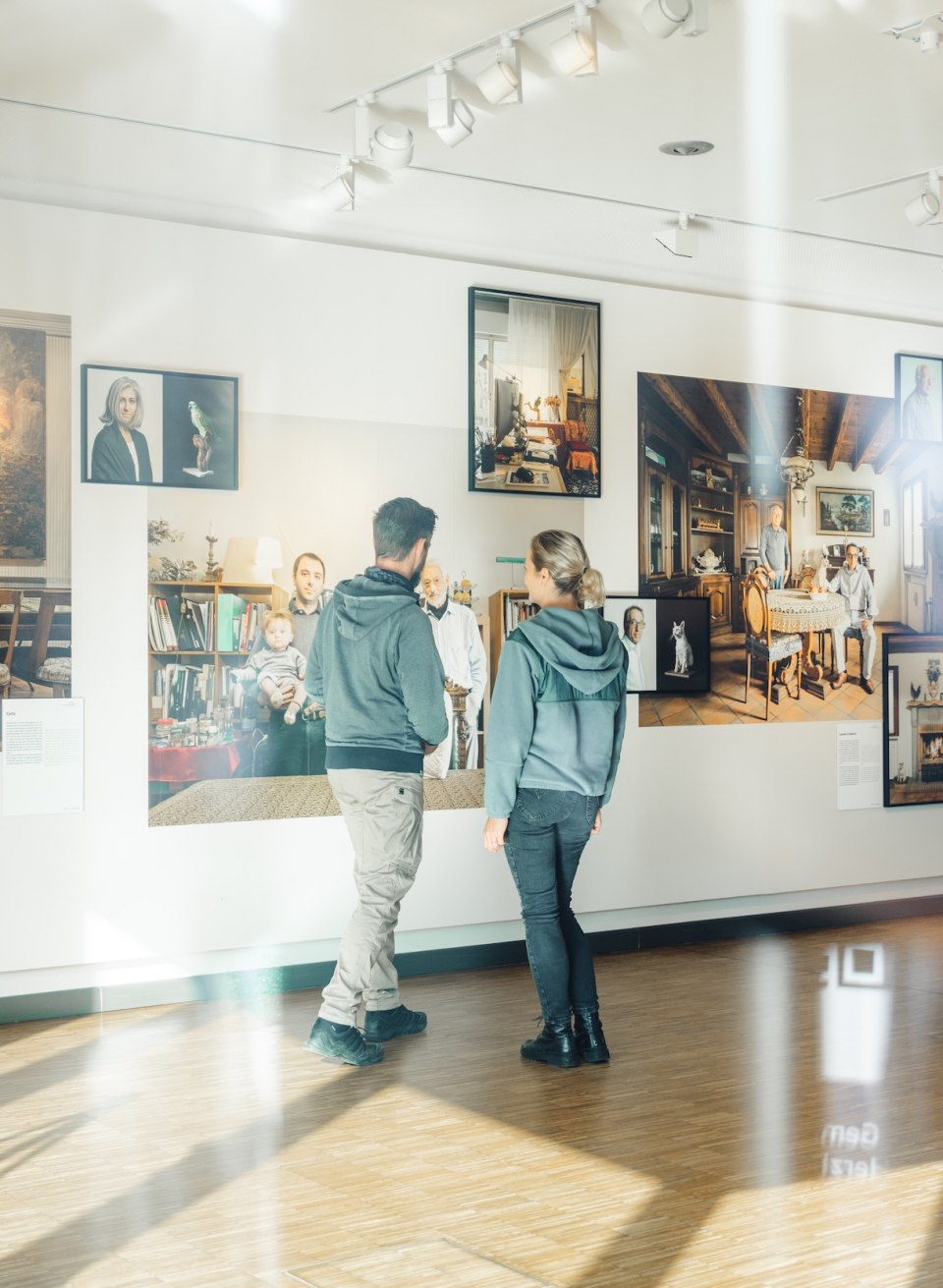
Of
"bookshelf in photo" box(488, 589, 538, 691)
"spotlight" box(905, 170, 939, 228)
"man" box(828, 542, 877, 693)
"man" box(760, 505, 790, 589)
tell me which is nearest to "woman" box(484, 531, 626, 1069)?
"bookshelf in photo" box(488, 589, 538, 691)

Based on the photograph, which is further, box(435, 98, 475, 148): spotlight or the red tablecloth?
the red tablecloth

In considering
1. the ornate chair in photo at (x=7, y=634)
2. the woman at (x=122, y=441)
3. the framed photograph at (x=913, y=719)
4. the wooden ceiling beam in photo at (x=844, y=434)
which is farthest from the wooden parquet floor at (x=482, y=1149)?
the wooden ceiling beam in photo at (x=844, y=434)

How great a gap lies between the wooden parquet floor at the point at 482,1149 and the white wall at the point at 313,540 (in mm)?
457

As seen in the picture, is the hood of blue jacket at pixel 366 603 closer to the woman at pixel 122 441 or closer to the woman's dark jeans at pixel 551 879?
the woman's dark jeans at pixel 551 879

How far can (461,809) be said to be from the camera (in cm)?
636

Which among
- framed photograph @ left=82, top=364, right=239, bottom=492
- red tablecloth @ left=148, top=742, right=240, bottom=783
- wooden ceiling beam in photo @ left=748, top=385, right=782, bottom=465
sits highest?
wooden ceiling beam in photo @ left=748, top=385, right=782, bottom=465

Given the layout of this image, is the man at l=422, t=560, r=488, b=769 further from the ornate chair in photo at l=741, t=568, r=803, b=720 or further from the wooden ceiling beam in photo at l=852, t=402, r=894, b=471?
the wooden ceiling beam in photo at l=852, t=402, r=894, b=471

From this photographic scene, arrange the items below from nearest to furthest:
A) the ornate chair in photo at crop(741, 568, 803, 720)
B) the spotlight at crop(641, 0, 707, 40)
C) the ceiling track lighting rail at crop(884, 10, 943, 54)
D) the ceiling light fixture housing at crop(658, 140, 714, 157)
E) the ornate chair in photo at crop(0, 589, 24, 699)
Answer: the spotlight at crop(641, 0, 707, 40), the ceiling track lighting rail at crop(884, 10, 943, 54), the ornate chair in photo at crop(0, 589, 24, 699), the ceiling light fixture housing at crop(658, 140, 714, 157), the ornate chair in photo at crop(741, 568, 803, 720)

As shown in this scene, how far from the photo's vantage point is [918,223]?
5.95m

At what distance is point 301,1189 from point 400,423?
3.62m

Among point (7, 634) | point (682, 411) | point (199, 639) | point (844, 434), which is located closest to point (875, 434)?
point (844, 434)

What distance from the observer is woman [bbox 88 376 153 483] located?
5.58 metres

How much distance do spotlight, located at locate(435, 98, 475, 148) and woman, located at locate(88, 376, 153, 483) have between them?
1734mm

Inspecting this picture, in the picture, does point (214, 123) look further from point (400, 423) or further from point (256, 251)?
point (400, 423)
